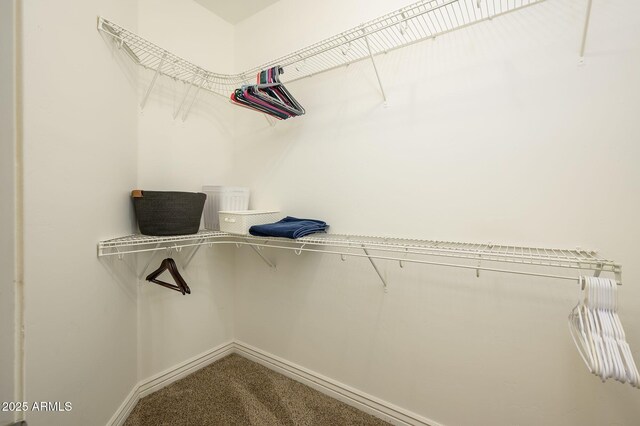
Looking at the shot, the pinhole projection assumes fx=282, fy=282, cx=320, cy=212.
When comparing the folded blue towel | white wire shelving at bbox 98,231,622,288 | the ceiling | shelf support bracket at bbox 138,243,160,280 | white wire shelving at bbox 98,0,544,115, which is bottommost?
shelf support bracket at bbox 138,243,160,280

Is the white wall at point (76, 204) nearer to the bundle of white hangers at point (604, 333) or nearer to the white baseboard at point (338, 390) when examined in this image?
the white baseboard at point (338, 390)

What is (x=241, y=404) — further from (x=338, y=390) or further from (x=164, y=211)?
(x=164, y=211)

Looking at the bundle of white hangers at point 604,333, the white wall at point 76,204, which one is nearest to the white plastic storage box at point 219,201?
the white wall at point 76,204

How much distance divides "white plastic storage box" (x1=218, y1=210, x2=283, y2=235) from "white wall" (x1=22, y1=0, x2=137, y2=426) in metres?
0.47

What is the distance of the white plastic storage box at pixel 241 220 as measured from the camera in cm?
157

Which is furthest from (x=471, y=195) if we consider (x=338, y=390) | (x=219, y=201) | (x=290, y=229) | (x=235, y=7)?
(x=235, y=7)

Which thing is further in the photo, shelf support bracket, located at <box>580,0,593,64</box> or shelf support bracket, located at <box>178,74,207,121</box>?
shelf support bracket, located at <box>178,74,207,121</box>

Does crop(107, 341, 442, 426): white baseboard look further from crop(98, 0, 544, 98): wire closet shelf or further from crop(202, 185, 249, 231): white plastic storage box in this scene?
crop(98, 0, 544, 98): wire closet shelf

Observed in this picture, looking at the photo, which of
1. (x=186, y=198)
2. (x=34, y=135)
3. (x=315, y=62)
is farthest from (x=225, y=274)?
(x=315, y=62)

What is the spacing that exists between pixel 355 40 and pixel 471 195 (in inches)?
36.3

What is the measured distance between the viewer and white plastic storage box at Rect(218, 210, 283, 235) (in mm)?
1568

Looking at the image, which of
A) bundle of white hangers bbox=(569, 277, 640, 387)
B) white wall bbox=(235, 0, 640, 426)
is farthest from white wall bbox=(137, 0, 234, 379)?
bundle of white hangers bbox=(569, 277, 640, 387)

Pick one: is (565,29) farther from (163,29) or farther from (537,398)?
(163,29)

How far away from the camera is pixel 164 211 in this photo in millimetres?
1400
